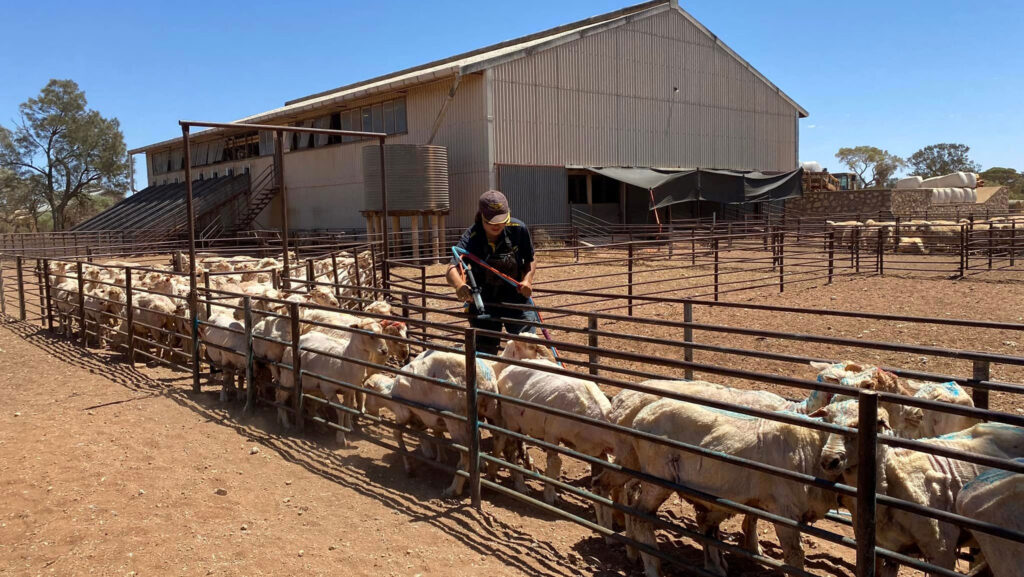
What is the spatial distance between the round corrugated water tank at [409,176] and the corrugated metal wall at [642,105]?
8.51 ft

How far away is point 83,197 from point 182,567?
2187 inches

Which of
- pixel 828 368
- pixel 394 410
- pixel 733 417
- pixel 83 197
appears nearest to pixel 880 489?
pixel 733 417

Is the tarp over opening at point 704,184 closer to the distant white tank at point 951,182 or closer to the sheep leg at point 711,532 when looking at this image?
the distant white tank at point 951,182

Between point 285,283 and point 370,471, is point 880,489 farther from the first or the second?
point 285,283

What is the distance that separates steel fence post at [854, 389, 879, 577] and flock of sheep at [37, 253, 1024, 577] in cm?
26

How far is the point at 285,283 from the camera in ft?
32.2

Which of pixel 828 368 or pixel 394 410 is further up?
pixel 828 368

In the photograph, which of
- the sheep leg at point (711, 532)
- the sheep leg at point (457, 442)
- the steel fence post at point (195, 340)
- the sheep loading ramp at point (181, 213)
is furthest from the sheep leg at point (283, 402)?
the sheep loading ramp at point (181, 213)

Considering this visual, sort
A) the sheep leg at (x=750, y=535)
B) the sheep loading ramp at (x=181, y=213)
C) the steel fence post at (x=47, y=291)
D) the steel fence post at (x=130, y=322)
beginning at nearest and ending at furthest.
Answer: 1. the sheep leg at (x=750, y=535)
2. the steel fence post at (x=130, y=322)
3. the steel fence post at (x=47, y=291)
4. the sheep loading ramp at (x=181, y=213)

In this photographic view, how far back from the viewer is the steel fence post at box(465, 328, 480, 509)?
456 centimetres

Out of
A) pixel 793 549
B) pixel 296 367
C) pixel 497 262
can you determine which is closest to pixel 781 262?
pixel 497 262

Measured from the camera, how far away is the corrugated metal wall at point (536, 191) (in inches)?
949

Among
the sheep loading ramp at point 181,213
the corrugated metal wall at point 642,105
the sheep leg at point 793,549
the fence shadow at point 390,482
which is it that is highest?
the corrugated metal wall at point 642,105

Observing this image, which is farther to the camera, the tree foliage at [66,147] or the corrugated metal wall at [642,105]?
the tree foliage at [66,147]
